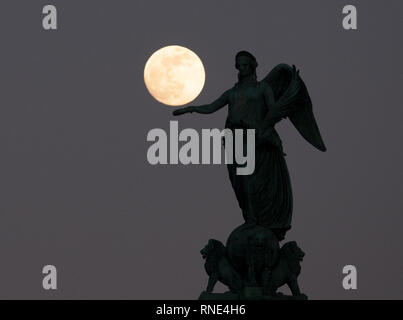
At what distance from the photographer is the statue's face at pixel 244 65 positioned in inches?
1463

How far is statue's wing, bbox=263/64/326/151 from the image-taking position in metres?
37.0

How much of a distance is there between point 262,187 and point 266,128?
1.15 meters

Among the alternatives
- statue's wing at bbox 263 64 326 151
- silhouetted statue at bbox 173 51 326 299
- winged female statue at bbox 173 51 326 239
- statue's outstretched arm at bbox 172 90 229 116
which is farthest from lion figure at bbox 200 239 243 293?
statue's wing at bbox 263 64 326 151

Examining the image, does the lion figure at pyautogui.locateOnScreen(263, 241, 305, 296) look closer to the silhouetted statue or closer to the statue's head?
the silhouetted statue

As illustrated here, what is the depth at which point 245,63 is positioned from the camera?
3716cm

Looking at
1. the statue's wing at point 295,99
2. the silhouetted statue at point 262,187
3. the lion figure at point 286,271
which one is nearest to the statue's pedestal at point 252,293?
the silhouetted statue at point 262,187

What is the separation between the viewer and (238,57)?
3722 cm

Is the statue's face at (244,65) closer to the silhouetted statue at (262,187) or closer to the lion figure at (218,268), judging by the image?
the silhouetted statue at (262,187)

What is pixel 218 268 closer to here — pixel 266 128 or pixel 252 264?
pixel 252 264

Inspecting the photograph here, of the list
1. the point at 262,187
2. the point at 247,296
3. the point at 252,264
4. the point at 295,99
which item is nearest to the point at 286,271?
the point at 252,264

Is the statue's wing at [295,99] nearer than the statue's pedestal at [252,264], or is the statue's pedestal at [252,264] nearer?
the statue's pedestal at [252,264]
